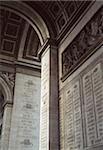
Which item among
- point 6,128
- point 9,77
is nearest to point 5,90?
point 9,77

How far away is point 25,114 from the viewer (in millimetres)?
9984

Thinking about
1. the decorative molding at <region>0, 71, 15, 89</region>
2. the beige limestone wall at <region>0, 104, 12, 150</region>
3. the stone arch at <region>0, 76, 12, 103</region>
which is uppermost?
the decorative molding at <region>0, 71, 15, 89</region>

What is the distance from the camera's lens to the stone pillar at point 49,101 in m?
6.00

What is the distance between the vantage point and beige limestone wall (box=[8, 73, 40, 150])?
31.2ft

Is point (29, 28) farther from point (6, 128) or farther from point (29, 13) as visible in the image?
point (6, 128)

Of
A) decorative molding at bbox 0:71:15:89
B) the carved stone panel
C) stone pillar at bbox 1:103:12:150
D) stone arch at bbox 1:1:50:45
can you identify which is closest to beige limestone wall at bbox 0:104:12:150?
stone pillar at bbox 1:103:12:150

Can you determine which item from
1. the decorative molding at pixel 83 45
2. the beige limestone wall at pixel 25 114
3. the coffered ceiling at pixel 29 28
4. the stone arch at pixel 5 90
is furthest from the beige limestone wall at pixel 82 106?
the stone arch at pixel 5 90

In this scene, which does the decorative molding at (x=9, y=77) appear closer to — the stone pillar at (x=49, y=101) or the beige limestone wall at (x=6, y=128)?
the beige limestone wall at (x=6, y=128)

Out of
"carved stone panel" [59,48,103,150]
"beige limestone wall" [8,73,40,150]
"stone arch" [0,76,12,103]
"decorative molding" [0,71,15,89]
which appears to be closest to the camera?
"carved stone panel" [59,48,103,150]

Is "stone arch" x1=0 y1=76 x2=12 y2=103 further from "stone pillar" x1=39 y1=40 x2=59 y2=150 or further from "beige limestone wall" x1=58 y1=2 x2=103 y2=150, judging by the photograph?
"beige limestone wall" x1=58 y1=2 x2=103 y2=150

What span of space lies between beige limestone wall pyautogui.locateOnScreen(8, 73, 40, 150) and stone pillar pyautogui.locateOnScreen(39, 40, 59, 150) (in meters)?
3.13

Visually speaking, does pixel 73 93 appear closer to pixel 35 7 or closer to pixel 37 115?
pixel 35 7

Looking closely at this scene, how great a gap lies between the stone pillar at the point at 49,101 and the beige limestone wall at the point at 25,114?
3132mm

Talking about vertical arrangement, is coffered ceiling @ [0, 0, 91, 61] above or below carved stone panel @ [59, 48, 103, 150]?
above
